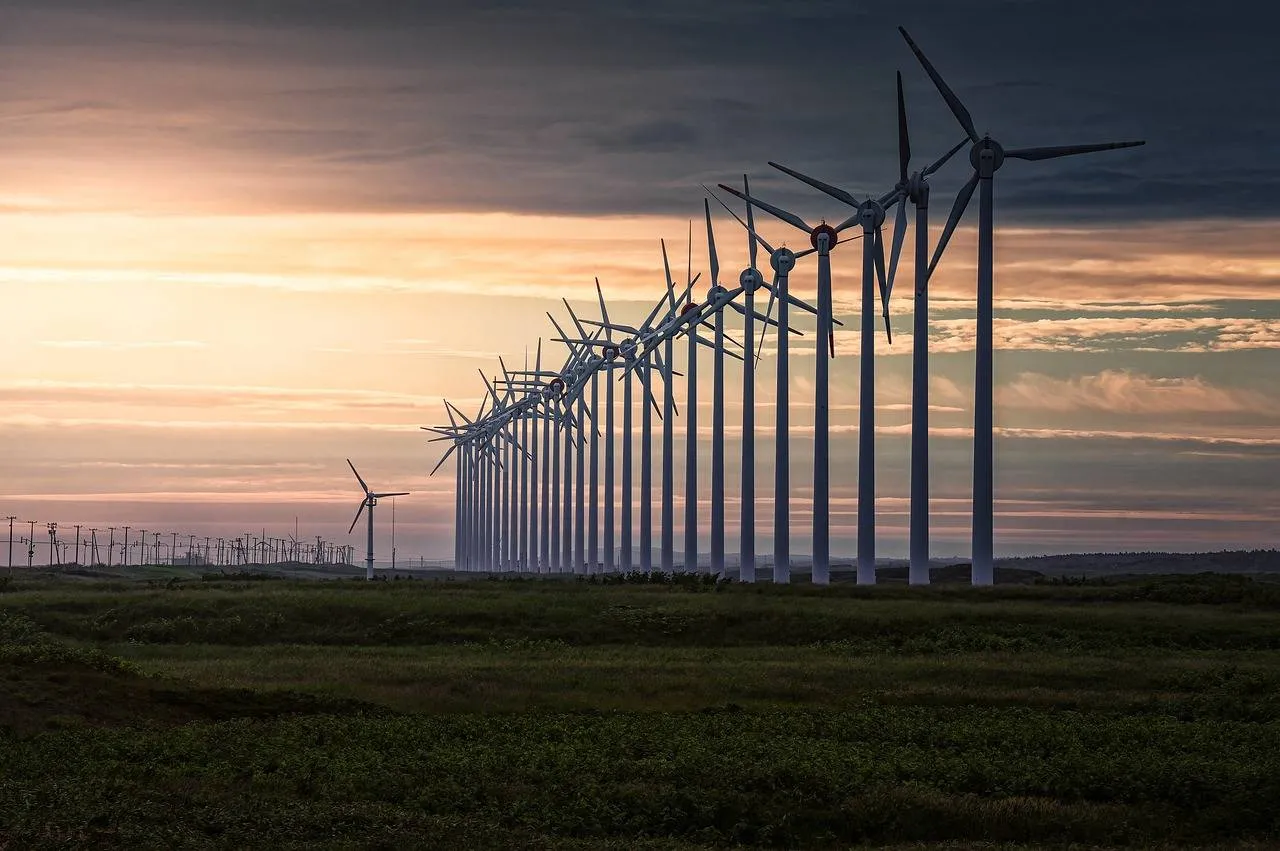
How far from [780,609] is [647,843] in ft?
164

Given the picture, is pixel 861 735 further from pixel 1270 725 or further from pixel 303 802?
pixel 303 802

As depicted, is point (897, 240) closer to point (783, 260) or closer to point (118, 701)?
point (783, 260)

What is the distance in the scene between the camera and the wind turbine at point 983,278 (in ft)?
311

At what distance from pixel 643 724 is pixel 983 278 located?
5244 centimetres

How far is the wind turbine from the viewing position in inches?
3733

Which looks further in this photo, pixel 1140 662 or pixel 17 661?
pixel 1140 662

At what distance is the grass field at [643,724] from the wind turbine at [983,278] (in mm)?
8126

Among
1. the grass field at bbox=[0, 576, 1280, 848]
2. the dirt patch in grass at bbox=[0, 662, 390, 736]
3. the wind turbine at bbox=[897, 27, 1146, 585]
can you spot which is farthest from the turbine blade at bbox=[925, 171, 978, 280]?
the dirt patch in grass at bbox=[0, 662, 390, 736]

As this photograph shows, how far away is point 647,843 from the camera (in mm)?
35656

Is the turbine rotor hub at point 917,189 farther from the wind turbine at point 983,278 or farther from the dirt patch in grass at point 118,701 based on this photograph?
the dirt patch in grass at point 118,701

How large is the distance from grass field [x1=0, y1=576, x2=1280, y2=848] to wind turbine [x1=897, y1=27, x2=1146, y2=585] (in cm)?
813

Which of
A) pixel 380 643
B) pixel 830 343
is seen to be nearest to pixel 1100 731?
pixel 380 643

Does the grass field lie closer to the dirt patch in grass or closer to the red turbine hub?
the dirt patch in grass

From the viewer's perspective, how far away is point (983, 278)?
9650cm
